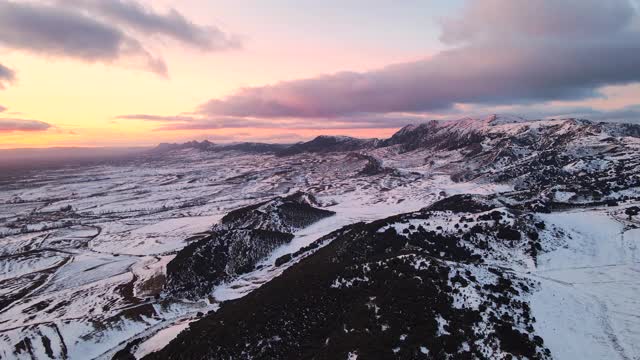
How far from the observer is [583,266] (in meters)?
62.2

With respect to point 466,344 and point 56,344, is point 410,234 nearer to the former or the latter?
point 466,344

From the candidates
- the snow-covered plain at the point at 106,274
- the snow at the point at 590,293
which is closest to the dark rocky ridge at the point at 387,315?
the snow at the point at 590,293

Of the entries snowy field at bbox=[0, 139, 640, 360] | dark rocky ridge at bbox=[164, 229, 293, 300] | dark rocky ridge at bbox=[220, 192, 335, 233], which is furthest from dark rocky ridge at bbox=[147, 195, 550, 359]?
dark rocky ridge at bbox=[220, 192, 335, 233]

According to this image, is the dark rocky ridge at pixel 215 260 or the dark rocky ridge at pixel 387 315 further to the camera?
the dark rocky ridge at pixel 215 260

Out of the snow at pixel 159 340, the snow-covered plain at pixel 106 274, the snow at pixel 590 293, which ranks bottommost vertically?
the snow-covered plain at pixel 106 274

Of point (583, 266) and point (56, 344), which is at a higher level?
point (583, 266)

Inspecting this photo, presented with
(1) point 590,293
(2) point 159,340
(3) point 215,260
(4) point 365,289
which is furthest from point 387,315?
(3) point 215,260

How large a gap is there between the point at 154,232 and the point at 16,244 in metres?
48.2

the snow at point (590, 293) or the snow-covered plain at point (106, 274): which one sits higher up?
the snow at point (590, 293)

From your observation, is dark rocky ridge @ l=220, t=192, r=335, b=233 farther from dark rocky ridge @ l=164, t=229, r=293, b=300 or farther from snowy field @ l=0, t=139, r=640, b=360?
dark rocky ridge @ l=164, t=229, r=293, b=300

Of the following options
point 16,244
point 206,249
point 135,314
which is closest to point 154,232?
point 16,244

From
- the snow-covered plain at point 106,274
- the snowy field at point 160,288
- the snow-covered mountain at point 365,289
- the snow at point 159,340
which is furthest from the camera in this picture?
the snow-covered plain at point 106,274

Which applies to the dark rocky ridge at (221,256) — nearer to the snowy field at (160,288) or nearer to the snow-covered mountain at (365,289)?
the snow-covered mountain at (365,289)

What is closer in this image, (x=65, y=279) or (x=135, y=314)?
(x=135, y=314)
